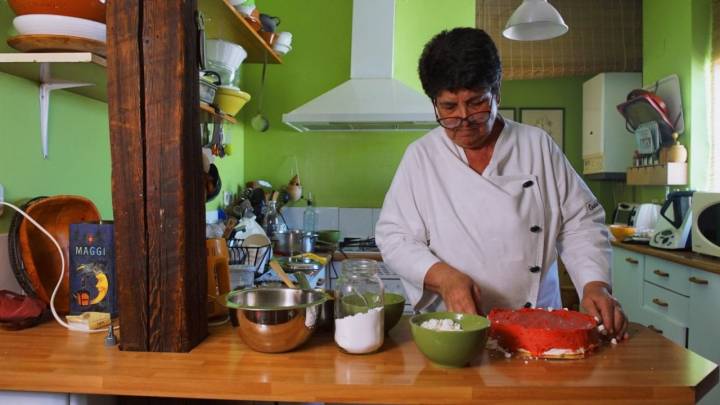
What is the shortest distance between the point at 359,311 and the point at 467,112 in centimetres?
61

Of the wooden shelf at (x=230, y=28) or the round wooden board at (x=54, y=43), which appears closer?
the round wooden board at (x=54, y=43)

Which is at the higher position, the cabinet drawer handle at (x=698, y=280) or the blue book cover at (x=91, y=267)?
the blue book cover at (x=91, y=267)

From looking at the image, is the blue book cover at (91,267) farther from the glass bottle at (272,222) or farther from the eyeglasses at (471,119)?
the glass bottle at (272,222)

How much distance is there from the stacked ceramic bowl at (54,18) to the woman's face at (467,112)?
2.88 ft

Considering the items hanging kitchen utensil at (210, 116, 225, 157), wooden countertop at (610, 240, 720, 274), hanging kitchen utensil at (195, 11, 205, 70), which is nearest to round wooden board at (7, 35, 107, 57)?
hanging kitchen utensil at (195, 11, 205, 70)

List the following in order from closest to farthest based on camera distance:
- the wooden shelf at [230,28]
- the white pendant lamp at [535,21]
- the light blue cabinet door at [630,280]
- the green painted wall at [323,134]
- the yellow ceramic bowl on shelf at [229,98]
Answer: the wooden shelf at [230,28] → the yellow ceramic bowl on shelf at [229,98] → the white pendant lamp at [535,21] → the light blue cabinet door at [630,280] → the green painted wall at [323,134]

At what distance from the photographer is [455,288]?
4.16 feet

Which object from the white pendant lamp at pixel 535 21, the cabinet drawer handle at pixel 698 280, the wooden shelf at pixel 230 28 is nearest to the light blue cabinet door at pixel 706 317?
the cabinet drawer handle at pixel 698 280

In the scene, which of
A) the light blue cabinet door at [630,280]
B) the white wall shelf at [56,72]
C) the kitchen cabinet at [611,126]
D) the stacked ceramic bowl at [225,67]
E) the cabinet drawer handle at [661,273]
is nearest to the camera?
the white wall shelf at [56,72]

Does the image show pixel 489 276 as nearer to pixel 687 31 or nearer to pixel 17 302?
pixel 17 302

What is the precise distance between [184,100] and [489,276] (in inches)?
35.4

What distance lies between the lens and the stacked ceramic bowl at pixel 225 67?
Answer: 2.22 metres

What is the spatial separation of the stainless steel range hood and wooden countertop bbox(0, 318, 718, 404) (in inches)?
77.9

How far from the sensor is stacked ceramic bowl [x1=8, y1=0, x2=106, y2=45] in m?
1.28
